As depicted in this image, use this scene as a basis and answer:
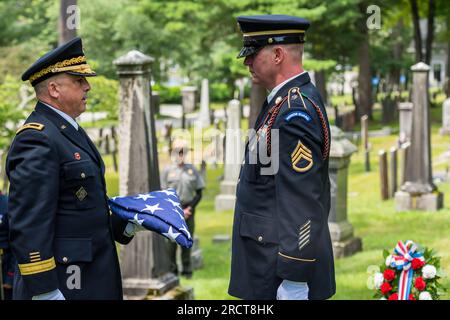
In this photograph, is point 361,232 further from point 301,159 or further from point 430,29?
point 430,29

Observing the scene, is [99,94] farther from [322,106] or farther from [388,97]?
[388,97]

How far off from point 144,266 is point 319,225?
4.79m

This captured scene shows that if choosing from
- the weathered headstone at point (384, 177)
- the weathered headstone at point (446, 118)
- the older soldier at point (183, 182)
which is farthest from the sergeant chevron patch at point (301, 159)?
the weathered headstone at point (446, 118)

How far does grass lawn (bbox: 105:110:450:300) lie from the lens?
10961 mm

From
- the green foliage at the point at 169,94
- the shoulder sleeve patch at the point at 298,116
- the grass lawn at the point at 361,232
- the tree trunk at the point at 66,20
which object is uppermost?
the tree trunk at the point at 66,20

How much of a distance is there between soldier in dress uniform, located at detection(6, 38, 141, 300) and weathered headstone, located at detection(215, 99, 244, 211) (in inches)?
594

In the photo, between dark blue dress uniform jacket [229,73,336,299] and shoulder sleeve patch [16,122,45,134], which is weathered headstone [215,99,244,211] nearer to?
dark blue dress uniform jacket [229,73,336,299]

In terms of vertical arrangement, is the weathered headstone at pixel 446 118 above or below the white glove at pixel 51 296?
below

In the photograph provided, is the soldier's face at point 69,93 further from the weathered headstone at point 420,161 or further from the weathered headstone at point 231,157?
the weathered headstone at point 231,157

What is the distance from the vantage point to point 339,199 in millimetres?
13078

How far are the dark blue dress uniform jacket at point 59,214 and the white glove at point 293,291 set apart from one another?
107 centimetres

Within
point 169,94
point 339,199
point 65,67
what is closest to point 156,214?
point 65,67

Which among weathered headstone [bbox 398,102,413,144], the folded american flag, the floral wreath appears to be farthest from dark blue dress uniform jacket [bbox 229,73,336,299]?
weathered headstone [bbox 398,102,413,144]

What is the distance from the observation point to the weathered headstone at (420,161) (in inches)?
639
